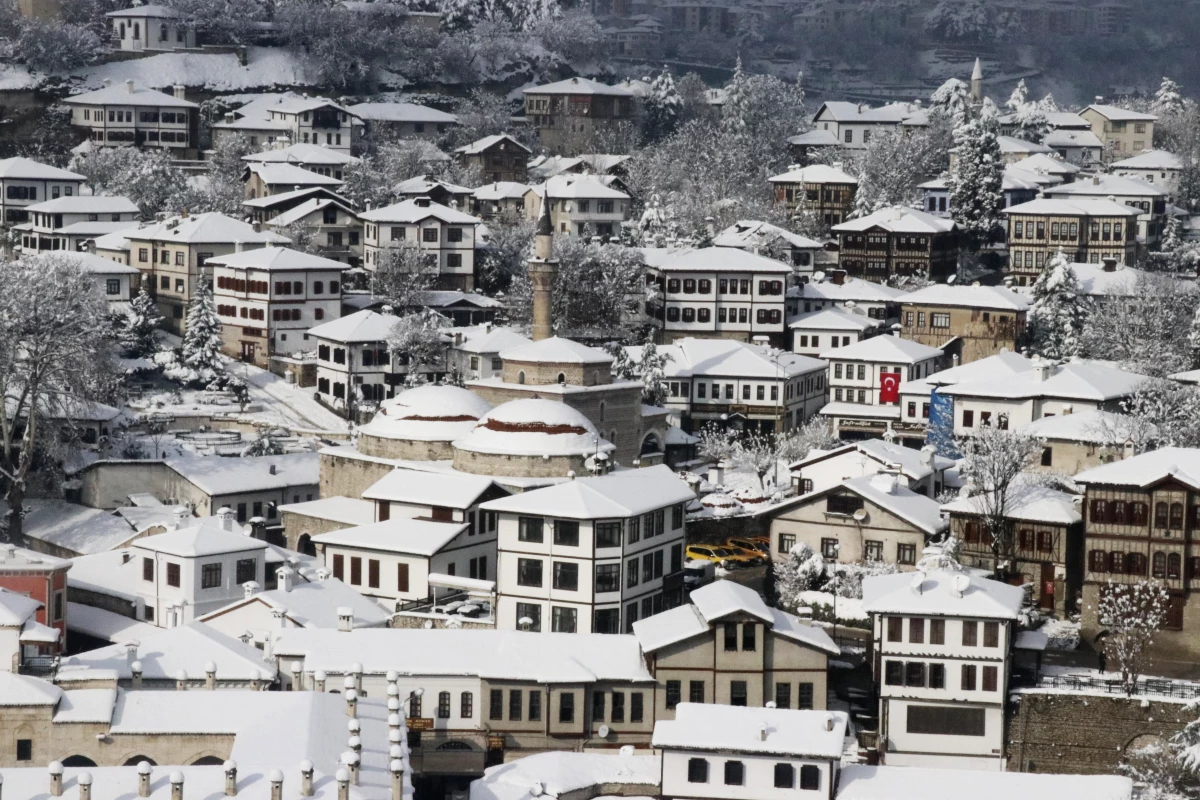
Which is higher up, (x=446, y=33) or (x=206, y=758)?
(x=446, y=33)

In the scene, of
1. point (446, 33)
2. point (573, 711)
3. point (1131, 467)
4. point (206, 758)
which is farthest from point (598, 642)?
point (446, 33)

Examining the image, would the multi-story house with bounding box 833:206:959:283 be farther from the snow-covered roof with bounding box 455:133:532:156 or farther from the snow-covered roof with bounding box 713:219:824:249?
the snow-covered roof with bounding box 455:133:532:156

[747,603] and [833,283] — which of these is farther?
[833,283]

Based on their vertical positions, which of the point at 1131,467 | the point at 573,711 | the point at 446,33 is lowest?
the point at 573,711

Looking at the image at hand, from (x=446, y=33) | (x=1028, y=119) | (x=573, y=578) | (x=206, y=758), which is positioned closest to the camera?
(x=206, y=758)

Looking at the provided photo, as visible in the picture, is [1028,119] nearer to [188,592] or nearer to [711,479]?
[711,479]

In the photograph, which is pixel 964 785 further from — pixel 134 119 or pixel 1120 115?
pixel 1120 115

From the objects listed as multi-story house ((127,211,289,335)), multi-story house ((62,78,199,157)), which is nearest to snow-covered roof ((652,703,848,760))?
multi-story house ((127,211,289,335))
